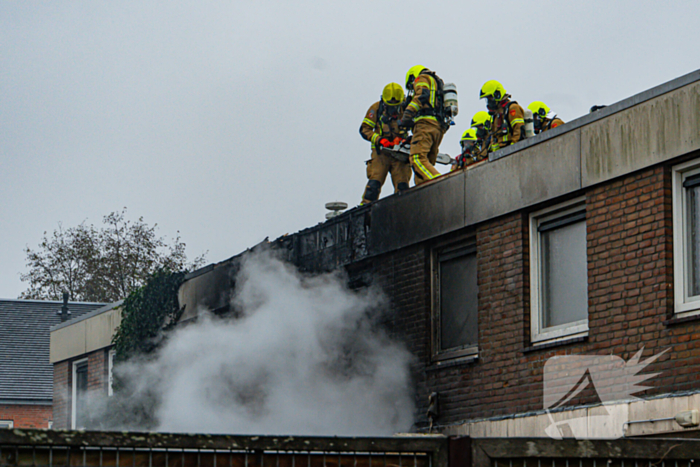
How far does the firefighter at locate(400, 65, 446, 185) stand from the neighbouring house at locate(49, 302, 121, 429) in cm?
705

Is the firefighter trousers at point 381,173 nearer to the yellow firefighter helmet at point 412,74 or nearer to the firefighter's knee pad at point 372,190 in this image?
the firefighter's knee pad at point 372,190

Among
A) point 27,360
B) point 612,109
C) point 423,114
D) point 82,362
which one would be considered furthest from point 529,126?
point 27,360

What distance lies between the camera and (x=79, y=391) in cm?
2162

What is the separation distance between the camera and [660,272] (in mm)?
8914

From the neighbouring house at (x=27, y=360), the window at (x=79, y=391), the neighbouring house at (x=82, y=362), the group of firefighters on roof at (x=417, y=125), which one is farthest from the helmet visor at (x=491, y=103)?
the neighbouring house at (x=27, y=360)

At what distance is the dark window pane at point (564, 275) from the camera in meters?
10.0

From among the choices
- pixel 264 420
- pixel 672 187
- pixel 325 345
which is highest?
pixel 672 187

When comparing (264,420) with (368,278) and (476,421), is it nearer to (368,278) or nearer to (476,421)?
(368,278)

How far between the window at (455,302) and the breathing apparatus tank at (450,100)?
3384 millimetres

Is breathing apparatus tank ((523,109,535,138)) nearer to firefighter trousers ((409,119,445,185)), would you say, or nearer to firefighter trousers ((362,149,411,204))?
firefighter trousers ((409,119,445,185))

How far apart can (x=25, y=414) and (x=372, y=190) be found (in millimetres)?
21170

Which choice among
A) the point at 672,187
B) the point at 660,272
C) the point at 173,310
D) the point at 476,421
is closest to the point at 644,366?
the point at 660,272

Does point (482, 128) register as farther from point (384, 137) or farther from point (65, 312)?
point (65, 312)

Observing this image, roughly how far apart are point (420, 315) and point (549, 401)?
7.75 feet
